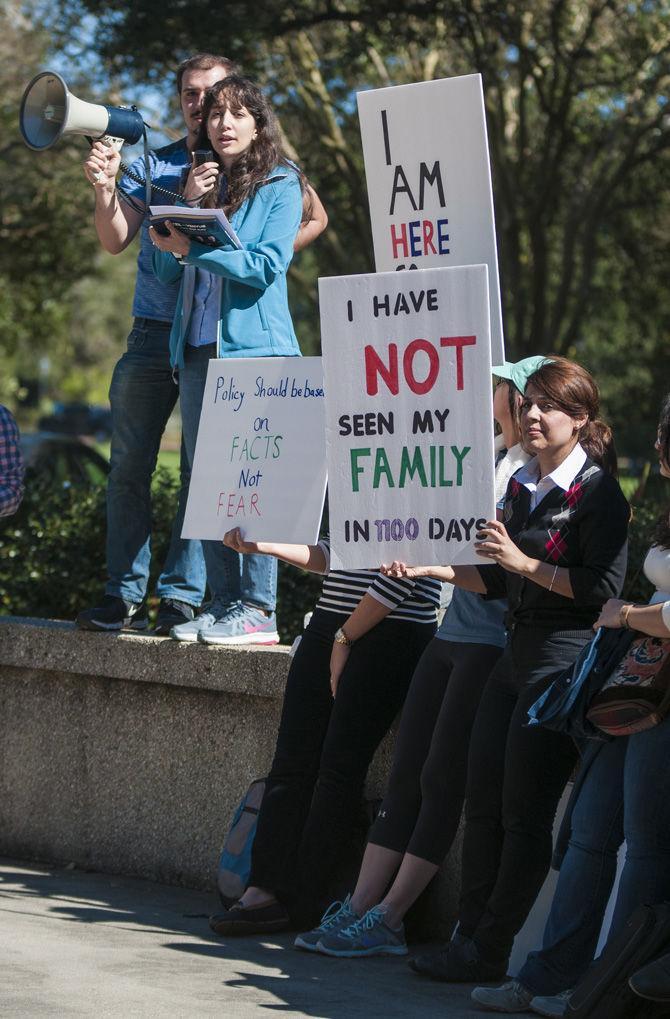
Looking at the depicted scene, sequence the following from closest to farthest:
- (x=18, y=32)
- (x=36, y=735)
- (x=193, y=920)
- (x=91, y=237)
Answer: (x=193, y=920)
(x=36, y=735)
(x=18, y=32)
(x=91, y=237)

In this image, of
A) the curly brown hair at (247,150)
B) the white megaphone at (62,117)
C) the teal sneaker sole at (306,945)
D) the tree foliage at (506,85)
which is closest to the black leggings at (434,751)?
the teal sneaker sole at (306,945)

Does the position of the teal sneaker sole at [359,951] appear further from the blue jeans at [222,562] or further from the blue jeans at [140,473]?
the blue jeans at [140,473]

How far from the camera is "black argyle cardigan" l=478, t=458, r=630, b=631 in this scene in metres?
4.33

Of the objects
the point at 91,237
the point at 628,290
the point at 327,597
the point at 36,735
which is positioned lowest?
the point at 36,735

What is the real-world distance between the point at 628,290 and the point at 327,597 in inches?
617

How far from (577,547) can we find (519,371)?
2.18 ft

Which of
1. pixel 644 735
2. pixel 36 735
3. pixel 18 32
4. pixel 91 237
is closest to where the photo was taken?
pixel 644 735

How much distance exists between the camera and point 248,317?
579 centimetres

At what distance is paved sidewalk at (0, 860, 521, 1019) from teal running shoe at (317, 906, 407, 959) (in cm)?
4

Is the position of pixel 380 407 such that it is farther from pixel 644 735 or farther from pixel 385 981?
pixel 385 981

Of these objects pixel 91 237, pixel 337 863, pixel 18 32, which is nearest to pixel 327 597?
pixel 337 863

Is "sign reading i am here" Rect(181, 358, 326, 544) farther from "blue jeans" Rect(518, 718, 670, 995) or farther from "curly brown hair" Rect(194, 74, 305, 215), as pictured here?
"blue jeans" Rect(518, 718, 670, 995)

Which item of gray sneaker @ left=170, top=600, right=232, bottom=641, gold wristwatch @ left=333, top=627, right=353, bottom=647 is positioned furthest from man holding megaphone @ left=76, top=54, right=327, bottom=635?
gold wristwatch @ left=333, top=627, right=353, bottom=647

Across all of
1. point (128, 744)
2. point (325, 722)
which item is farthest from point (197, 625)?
point (325, 722)
